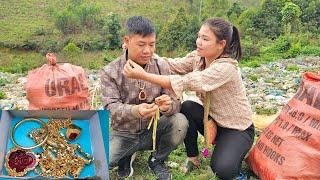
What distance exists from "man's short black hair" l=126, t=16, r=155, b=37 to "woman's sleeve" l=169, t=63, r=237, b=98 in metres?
0.31

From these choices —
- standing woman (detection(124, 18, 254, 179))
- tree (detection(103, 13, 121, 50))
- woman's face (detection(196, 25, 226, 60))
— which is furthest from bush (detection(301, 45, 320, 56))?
woman's face (detection(196, 25, 226, 60))

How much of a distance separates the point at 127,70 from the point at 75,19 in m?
28.2

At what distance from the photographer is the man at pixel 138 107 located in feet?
9.60

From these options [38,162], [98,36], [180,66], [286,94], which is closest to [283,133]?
[180,66]

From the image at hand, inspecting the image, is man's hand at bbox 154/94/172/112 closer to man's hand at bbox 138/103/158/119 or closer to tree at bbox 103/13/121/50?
man's hand at bbox 138/103/158/119

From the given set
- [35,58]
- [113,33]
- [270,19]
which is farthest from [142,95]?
[113,33]

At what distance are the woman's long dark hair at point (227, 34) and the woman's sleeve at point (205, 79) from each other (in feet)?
0.45

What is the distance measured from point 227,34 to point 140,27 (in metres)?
0.58

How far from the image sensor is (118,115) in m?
2.99

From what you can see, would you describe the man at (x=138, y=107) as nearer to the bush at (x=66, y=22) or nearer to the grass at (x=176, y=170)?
the grass at (x=176, y=170)

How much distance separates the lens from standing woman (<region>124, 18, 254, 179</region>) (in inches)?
116

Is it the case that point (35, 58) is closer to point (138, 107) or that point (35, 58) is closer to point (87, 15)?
point (87, 15)

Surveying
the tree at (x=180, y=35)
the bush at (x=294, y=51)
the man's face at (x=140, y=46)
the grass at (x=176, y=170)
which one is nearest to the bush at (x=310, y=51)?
the bush at (x=294, y=51)

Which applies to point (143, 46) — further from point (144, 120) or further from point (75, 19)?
point (75, 19)
